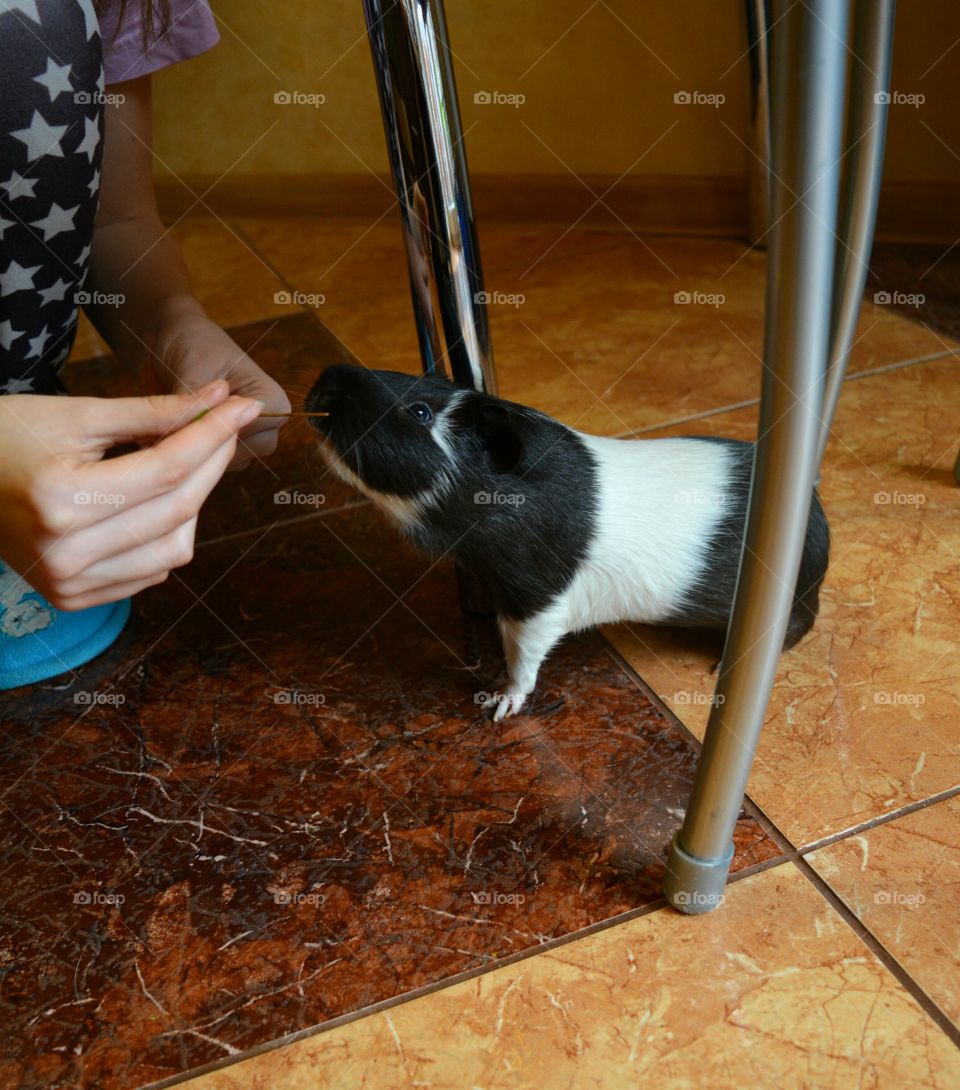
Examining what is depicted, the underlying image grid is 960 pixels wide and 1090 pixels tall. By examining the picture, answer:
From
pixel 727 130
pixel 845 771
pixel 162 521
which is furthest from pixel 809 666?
pixel 727 130

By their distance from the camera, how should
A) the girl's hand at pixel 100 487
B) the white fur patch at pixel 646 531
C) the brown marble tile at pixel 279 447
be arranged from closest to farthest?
the girl's hand at pixel 100 487
the white fur patch at pixel 646 531
the brown marble tile at pixel 279 447

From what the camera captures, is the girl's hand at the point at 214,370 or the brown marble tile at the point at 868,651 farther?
the girl's hand at the point at 214,370

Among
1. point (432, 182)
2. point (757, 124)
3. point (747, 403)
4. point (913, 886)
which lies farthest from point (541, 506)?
point (757, 124)

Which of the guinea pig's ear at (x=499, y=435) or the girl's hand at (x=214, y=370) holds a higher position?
the girl's hand at (x=214, y=370)

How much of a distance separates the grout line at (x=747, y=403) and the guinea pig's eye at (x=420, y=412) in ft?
1.38

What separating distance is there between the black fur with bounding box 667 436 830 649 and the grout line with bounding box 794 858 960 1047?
8.8 inches

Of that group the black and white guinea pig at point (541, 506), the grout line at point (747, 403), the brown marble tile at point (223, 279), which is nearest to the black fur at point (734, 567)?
the black and white guinea pig at point (541, 506)

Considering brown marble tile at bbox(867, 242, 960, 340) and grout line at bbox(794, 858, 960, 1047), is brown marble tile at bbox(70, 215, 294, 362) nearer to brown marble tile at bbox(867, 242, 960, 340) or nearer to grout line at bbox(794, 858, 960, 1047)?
brown marble tile at bbox(867, 242, 960, 340)

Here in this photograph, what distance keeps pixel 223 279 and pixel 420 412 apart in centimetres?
106

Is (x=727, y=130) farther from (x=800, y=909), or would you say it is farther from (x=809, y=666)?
(x=800, y=909)

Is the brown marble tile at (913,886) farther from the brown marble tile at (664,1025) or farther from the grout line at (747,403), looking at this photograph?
the grout line at (747,403)

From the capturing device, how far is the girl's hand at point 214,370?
36.1 inches

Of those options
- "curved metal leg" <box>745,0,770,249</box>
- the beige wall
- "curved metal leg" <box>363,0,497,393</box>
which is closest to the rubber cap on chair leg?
"curved metal leg" <box>363,0,497,393</box>

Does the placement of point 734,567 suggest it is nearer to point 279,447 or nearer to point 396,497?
point 396,497
